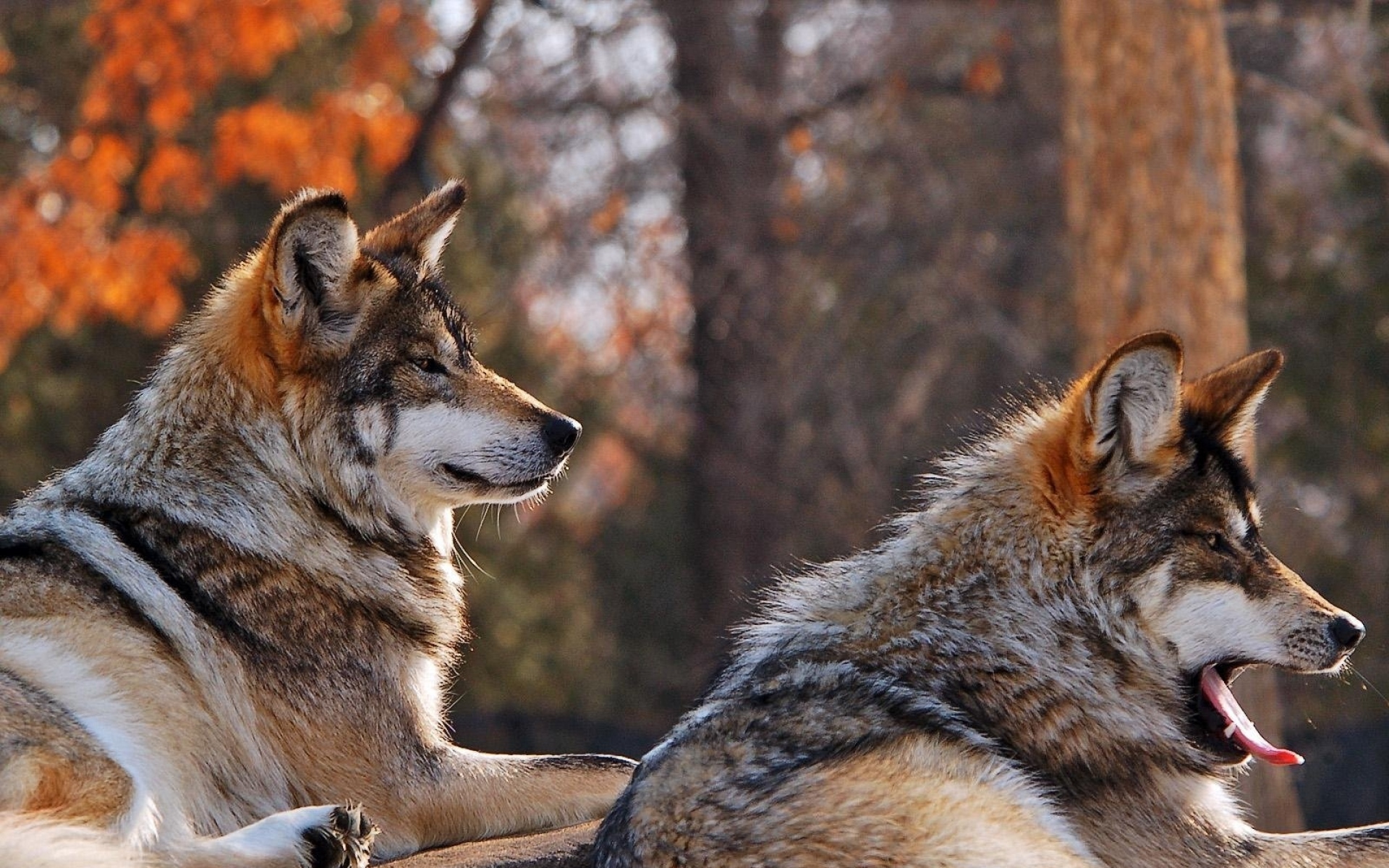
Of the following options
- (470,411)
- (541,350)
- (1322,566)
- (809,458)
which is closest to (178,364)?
(470,411)

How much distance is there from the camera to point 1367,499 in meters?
13.7

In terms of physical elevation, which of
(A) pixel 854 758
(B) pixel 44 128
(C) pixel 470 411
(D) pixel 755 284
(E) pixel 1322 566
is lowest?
(E) pixel 1322 566

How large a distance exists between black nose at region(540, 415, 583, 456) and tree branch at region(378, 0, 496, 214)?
926 cm

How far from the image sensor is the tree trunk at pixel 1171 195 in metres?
8.56

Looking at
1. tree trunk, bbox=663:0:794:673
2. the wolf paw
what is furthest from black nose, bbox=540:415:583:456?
tree trunk, bbox=663:0:794:673

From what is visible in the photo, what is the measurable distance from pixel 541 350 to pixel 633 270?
7.29 ft

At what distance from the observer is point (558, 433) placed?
197 inches

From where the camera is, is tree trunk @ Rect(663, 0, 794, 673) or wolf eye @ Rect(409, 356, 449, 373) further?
tree trunk @ Rect(663, 0, 794, 673)

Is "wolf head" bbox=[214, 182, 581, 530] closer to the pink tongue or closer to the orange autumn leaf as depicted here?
the pink tongue

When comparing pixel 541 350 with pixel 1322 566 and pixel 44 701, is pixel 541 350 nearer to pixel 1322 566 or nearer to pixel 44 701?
pixel 1322 566

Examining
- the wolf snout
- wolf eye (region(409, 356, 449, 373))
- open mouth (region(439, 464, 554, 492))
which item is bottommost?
the wolf snout

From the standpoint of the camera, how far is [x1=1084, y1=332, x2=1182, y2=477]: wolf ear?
3.88 metres

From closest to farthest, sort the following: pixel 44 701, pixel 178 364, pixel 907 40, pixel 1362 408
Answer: pixel 44 701, pixel 178 364, pixel 1362 408, pixel 907 40

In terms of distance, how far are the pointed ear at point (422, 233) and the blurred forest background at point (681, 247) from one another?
535 cm
